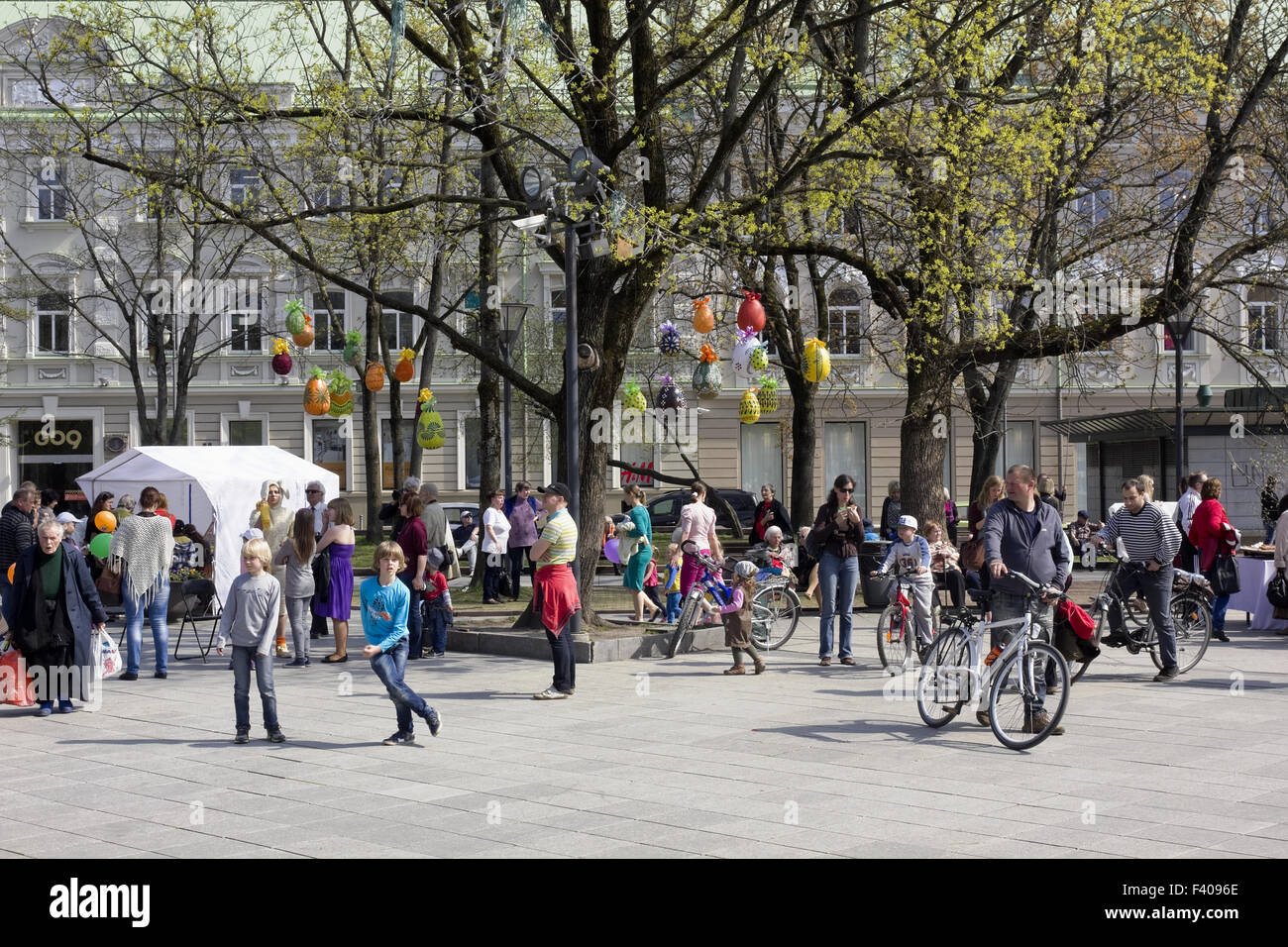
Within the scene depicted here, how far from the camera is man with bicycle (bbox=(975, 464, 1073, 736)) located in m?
10.2

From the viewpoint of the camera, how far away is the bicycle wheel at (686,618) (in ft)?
50.9

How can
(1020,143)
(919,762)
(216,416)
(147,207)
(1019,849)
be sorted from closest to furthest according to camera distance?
(1019,849) < (919,762) < (147,207) < (1020,143) < (216,416)

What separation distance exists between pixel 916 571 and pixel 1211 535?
5.42 meters

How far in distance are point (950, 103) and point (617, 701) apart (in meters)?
9.01

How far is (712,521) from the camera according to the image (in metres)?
17.6

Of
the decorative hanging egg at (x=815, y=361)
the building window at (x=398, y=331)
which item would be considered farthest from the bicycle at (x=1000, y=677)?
the building window at (x=398, y=331)

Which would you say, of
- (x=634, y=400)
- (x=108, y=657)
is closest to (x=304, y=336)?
(x=634, y=400)

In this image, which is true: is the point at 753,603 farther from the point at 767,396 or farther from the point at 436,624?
the point at 767,396

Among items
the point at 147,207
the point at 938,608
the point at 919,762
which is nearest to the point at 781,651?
the point at 938,608

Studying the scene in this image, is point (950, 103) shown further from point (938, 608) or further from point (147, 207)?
point (147, 207)

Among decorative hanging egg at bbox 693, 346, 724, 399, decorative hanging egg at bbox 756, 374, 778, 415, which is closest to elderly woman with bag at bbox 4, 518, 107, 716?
decorative hanging egg at bbox 693, 346, 724, 399

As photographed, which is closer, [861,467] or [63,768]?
[63,768]

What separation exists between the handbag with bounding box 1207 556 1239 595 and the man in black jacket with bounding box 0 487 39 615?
42.0 ft

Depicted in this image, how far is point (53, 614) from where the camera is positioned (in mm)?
11992
